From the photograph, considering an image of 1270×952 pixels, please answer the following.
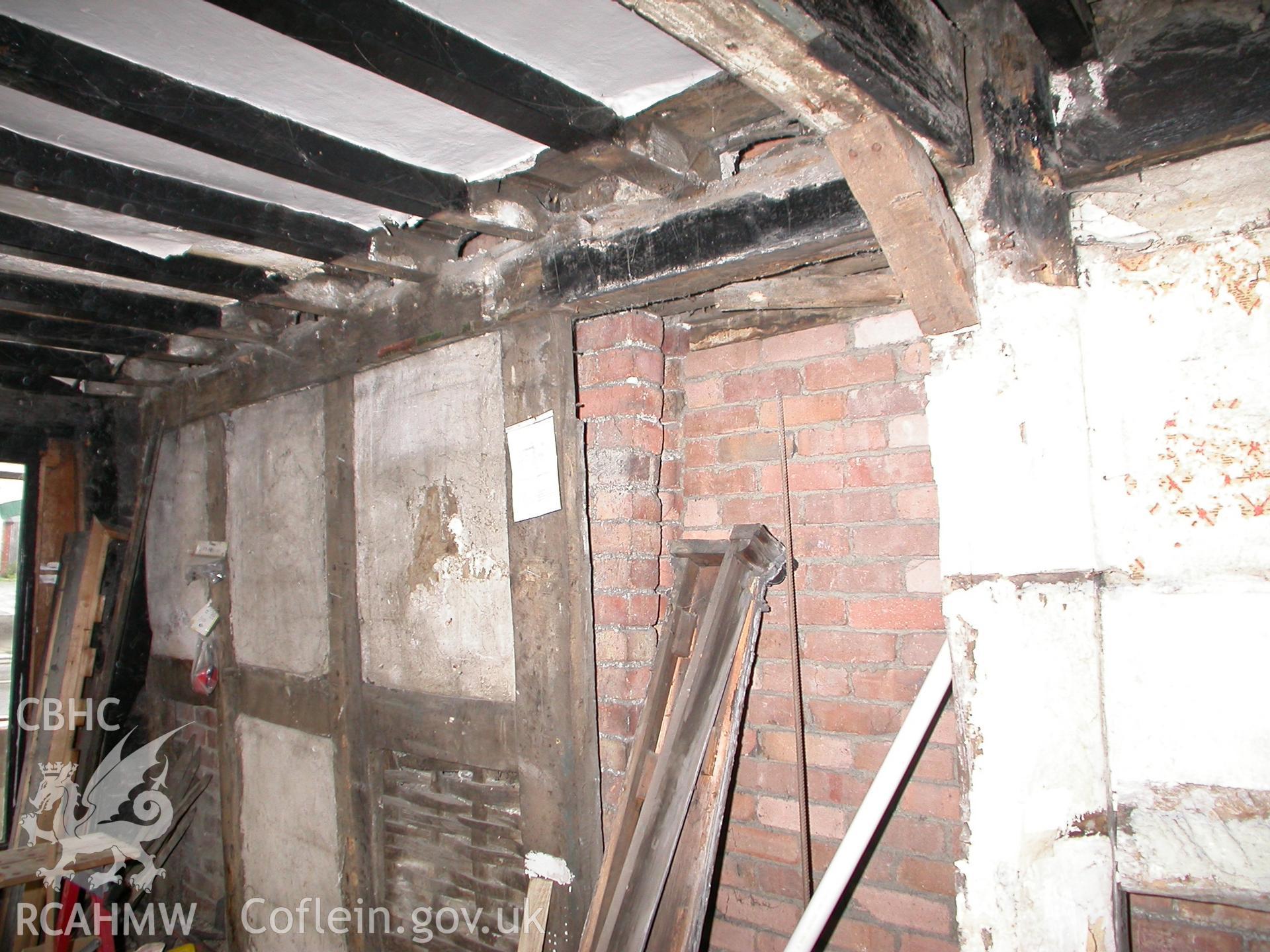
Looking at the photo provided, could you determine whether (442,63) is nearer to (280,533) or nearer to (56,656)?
(280,533)

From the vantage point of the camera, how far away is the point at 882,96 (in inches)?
42.1

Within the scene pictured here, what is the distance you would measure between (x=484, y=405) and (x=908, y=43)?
1413mm

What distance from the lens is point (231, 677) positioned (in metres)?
3.09

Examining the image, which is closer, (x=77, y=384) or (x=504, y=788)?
(x=504, y=788)

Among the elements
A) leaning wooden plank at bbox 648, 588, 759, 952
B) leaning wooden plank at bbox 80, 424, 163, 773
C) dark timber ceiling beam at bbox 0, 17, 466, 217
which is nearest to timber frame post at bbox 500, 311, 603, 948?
leaning wooden plank at bbox 648, 588, 759, 952

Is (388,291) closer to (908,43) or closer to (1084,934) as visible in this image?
(908,43)

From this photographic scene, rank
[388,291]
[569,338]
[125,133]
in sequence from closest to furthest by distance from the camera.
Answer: [125,133] → [569,338] → [388,291]

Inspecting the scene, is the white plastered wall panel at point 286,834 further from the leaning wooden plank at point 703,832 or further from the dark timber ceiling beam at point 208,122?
the dark timber ceiling beam at point 208,122

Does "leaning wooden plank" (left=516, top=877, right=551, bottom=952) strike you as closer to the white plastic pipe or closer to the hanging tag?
the white plastic pipe

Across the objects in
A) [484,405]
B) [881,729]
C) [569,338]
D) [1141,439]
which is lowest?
[881,729]

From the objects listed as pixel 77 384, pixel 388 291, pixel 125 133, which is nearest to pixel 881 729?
pixel 388 291

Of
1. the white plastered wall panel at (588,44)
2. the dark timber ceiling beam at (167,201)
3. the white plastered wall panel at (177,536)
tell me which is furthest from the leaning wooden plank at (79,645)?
the white plastered wall panel at (588,44)

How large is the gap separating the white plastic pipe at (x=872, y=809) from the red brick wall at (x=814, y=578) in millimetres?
501

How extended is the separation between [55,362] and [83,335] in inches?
25.9
